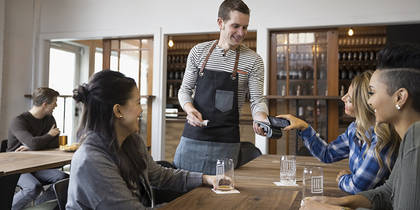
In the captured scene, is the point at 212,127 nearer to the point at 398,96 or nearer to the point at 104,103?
the point at 104,103

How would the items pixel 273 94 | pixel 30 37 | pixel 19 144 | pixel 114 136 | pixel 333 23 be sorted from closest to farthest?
pixel 114 136 < pixel 19 144 < pixel 333 23 < pixel 273 94 < pixel 30 37

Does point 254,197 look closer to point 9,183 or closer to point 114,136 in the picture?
point 114,136

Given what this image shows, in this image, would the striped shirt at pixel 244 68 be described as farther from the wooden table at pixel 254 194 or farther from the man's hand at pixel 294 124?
the wooden table at pixel 254 194

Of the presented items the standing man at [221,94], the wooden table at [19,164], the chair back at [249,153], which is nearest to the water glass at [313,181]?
the standing man at [221,94]

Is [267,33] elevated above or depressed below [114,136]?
above

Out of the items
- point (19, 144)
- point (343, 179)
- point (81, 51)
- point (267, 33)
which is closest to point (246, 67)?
point (343, 179)

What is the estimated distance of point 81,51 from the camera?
7816mm

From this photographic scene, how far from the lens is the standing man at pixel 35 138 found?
312cm

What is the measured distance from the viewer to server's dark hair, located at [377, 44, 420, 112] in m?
1.19

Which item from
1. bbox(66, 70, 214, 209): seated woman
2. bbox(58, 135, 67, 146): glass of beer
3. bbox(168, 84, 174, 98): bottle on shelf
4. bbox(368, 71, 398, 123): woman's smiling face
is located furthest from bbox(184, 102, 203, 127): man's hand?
bbox(168, 84, 174, 98): bottle on shelf

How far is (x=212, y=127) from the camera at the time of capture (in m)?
2.22

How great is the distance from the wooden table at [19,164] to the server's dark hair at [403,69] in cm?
193

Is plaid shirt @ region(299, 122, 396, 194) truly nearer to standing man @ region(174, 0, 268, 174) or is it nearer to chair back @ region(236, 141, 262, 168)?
standing man @ region(174, 0, 268, 174)

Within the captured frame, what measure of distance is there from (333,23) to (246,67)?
2.86 meters
